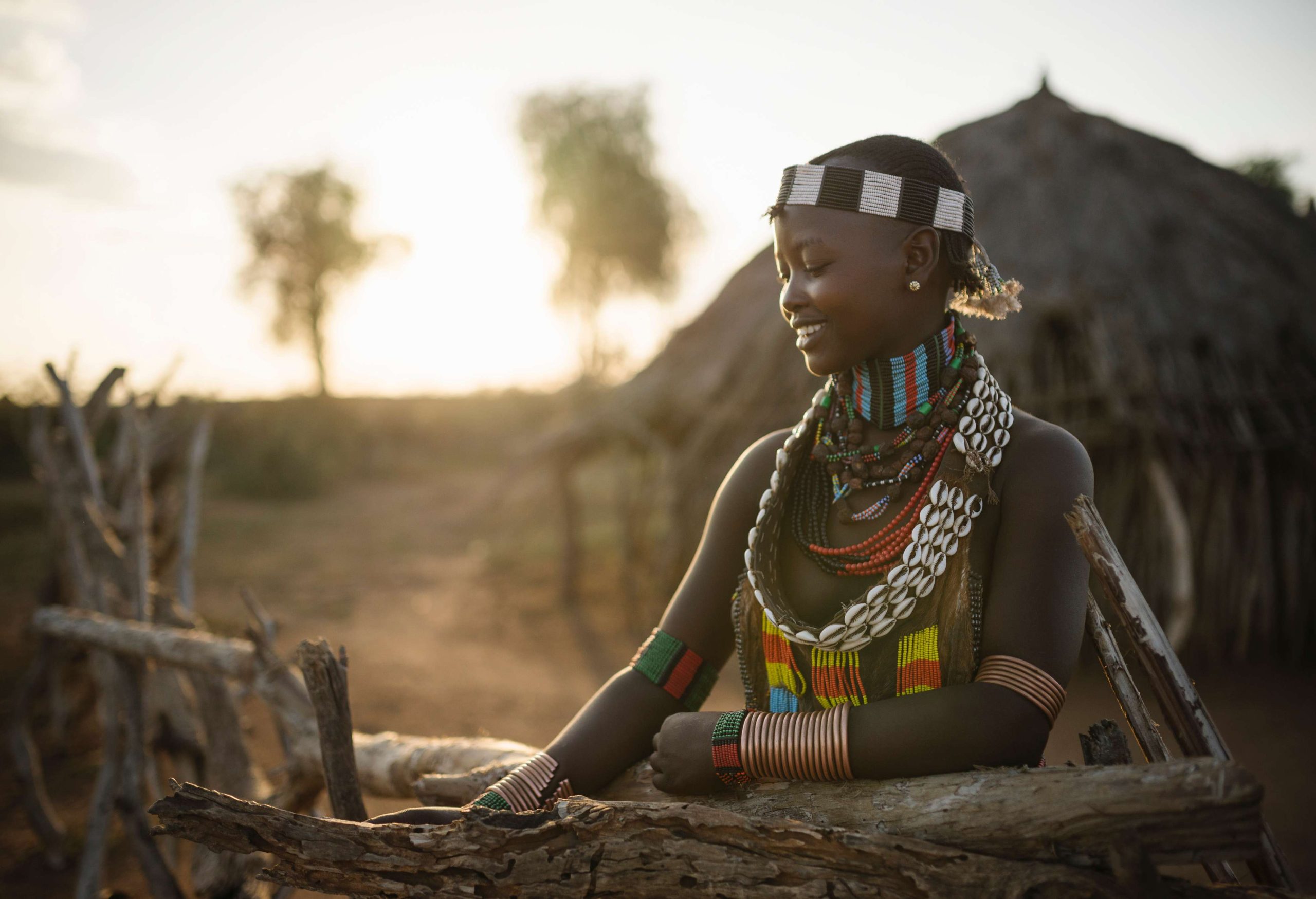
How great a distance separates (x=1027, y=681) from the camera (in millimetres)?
1401

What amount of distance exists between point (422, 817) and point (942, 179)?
1.75 metres

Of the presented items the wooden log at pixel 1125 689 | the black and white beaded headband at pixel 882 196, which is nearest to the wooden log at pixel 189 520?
the black and white beaded headband at pixel 882 196

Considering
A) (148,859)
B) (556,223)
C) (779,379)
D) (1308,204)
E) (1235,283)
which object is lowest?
(148,859)

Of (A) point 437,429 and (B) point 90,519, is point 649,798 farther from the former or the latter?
(A) point 437,429

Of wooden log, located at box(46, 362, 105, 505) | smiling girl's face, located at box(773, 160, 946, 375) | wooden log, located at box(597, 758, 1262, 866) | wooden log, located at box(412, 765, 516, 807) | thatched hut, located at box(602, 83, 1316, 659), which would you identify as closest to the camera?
wooden log, located at box(597, 758, 1262, 866)

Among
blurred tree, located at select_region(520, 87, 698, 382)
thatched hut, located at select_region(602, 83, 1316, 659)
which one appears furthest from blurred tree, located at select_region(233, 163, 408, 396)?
thatched hut, located at select_region(602, 83, 1316, 659)

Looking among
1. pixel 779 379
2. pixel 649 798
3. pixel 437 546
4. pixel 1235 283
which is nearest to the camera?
pixel 649 798

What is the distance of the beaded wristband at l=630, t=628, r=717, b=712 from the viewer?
1855 millimetres

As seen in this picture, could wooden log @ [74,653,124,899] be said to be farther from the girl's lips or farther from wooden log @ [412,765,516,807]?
the girl's lips

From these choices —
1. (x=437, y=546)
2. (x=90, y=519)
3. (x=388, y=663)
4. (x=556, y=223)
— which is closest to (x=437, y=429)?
(x=556, y=223)

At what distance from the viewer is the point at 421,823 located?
156 cm

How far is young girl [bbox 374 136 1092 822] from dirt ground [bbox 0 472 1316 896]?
2.93ft

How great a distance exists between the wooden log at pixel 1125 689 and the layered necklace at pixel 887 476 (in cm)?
37

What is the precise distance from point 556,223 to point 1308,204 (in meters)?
16.2
